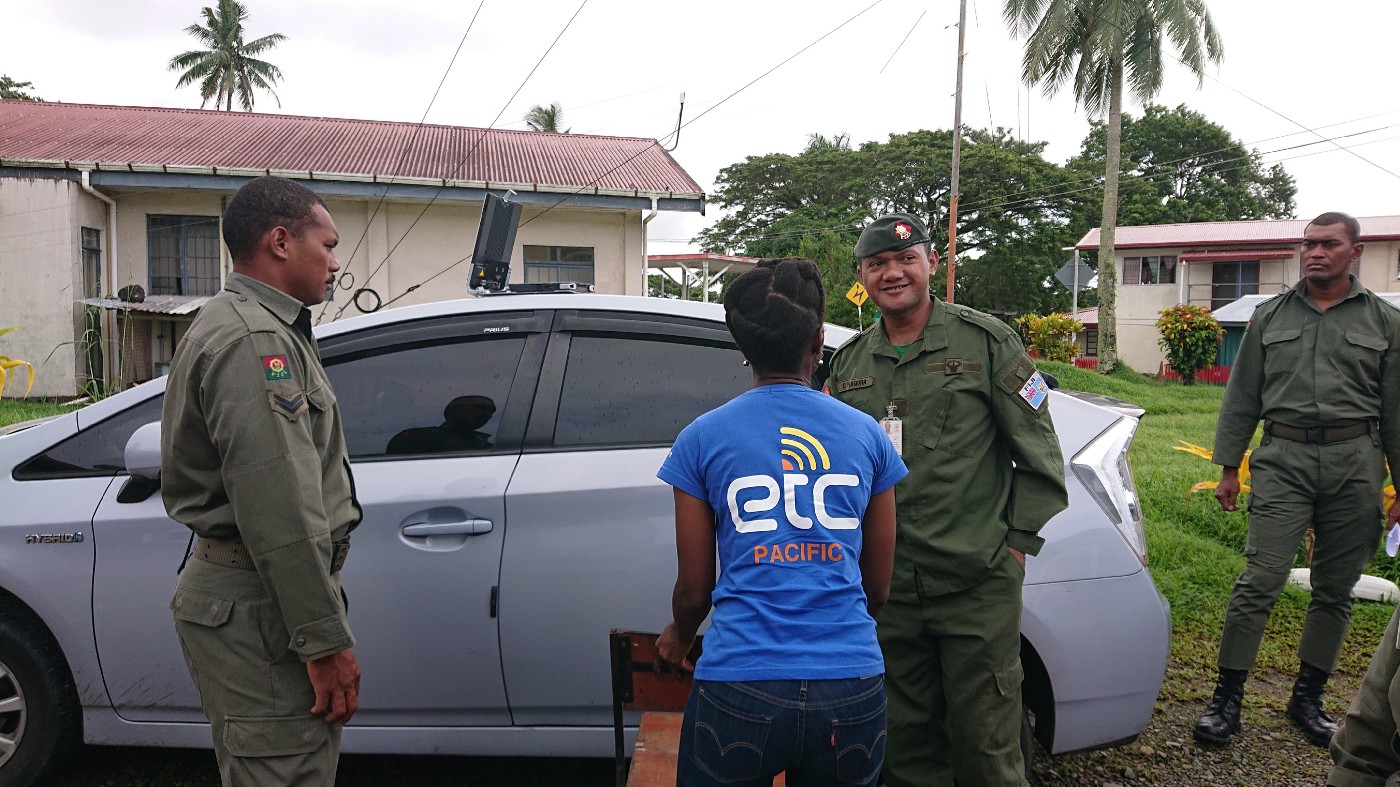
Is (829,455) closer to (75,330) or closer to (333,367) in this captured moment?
(333,367)

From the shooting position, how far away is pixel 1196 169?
1762 inches

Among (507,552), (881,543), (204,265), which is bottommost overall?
(507,552)

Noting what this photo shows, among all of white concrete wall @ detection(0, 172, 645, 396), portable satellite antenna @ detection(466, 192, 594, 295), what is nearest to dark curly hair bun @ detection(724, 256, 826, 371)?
portable satellite antenna @ detection(466, 192, 594, 295)

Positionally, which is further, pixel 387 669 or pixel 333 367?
pixel 333 367

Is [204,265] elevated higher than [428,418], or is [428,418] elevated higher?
[204,265]

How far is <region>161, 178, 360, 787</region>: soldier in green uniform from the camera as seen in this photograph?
1.66 m

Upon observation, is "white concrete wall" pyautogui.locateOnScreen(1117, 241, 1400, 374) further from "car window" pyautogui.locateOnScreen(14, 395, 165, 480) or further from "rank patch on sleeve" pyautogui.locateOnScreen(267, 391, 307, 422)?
"rank patch on sleeve" pyautogui.locateOnScreen(267, 391, 307, 422)

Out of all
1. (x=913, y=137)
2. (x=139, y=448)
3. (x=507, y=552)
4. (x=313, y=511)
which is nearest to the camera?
(x=313, y=511)

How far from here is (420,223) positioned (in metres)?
14.4

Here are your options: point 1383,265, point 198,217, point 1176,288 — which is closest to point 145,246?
point 198,217

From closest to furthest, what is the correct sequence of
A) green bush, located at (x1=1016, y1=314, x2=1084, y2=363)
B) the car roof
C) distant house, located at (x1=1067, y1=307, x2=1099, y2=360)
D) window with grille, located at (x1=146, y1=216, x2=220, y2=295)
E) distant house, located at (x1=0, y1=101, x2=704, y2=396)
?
the car roof, distant house, located at (x1=0, y1=101, x2=704, y2=396), window with grille, located at (x1=146, y1=216, x2=220, y2=295), green bush, located at (x1=1016, y1=314, x2=1084, y2=363), distant house, located at (x1=1067, y1=307, x2=1099, y2=360)

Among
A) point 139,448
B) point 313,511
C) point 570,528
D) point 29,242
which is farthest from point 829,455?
point 29,242

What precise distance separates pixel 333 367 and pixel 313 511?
1231mm

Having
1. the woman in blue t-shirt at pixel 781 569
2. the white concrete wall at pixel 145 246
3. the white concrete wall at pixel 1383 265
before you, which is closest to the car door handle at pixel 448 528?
the woman in blue t-shirt at pixel 781 569
